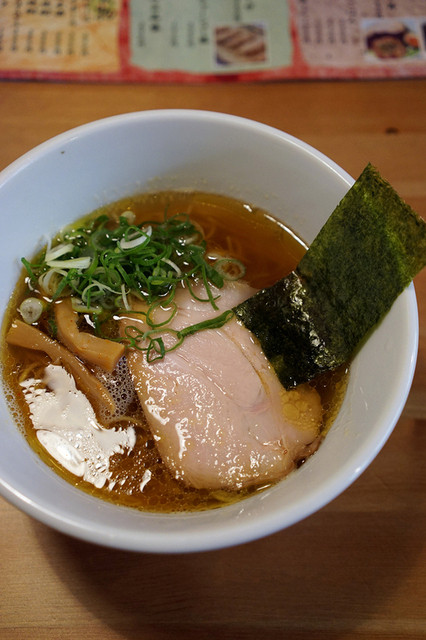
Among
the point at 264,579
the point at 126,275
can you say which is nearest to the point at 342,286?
the point at 126,275

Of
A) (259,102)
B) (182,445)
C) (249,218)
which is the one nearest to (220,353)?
(182,445)

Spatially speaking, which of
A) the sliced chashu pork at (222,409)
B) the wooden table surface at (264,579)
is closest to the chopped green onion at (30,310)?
the sliced chashu pork at (222,409)

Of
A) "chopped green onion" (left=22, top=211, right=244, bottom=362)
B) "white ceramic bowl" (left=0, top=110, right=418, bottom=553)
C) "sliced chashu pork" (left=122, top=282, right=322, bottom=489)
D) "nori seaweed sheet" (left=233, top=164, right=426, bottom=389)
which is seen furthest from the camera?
"chopped green onion" (left=22, top=211, right=244, bottom=362)

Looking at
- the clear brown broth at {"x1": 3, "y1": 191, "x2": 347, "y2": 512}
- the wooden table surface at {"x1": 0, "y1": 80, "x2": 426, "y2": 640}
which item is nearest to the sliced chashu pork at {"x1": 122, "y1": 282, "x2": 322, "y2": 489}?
the clear brown broth at {"x1": 3, "y1": 191, "x2": 347, "y2": 512}

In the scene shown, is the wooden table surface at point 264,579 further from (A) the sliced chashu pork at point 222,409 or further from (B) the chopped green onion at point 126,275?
(B) the chopped green onion at point 126,275

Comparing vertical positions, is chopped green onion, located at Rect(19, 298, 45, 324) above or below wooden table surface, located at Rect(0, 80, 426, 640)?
above

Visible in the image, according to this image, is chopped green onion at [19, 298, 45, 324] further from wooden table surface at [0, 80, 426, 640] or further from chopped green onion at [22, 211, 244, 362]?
wooden table surface at [0, 80, 426, 640]

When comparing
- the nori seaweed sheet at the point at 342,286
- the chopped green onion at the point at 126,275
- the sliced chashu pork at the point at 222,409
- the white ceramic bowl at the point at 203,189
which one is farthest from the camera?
the chopped green onion at the point at 126,275
